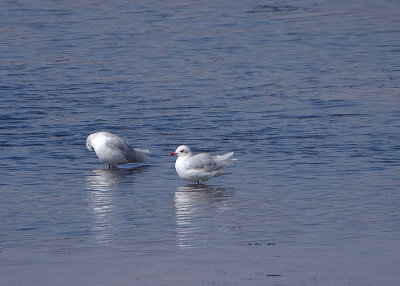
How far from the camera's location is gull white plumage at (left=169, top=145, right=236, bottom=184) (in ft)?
47.3

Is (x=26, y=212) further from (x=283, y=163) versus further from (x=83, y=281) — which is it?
(x=283, y=163)

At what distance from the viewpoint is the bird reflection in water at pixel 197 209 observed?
1096cm

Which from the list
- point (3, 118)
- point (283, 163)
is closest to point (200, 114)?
point (3, 118)

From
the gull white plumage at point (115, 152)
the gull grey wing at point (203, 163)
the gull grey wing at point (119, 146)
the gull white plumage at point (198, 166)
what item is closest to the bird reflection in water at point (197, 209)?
the gull white plumage at point (198, 166)

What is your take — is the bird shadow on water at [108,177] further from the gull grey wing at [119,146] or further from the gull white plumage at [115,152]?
the gull grey wing at [119,146]

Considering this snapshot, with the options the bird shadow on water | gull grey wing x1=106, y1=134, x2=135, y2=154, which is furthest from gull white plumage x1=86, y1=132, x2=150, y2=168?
the bird shadow on water

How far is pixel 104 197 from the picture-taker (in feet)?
44.6

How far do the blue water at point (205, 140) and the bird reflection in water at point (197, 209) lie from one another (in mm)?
34

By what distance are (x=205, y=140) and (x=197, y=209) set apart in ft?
18.2

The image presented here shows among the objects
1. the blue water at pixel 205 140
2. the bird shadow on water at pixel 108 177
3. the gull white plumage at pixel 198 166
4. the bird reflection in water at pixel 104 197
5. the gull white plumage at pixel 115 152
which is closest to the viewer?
the blue water at pixel 205 140

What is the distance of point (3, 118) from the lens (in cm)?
2066

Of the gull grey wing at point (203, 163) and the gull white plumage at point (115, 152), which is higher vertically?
the gull grey wing at point (203, 163)

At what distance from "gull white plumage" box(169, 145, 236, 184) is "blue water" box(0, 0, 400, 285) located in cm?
22

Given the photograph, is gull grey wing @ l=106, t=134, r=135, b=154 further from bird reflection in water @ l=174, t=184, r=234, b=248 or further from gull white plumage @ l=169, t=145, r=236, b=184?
bird reflection in water @ l=174, t=184, r=234, b=248
